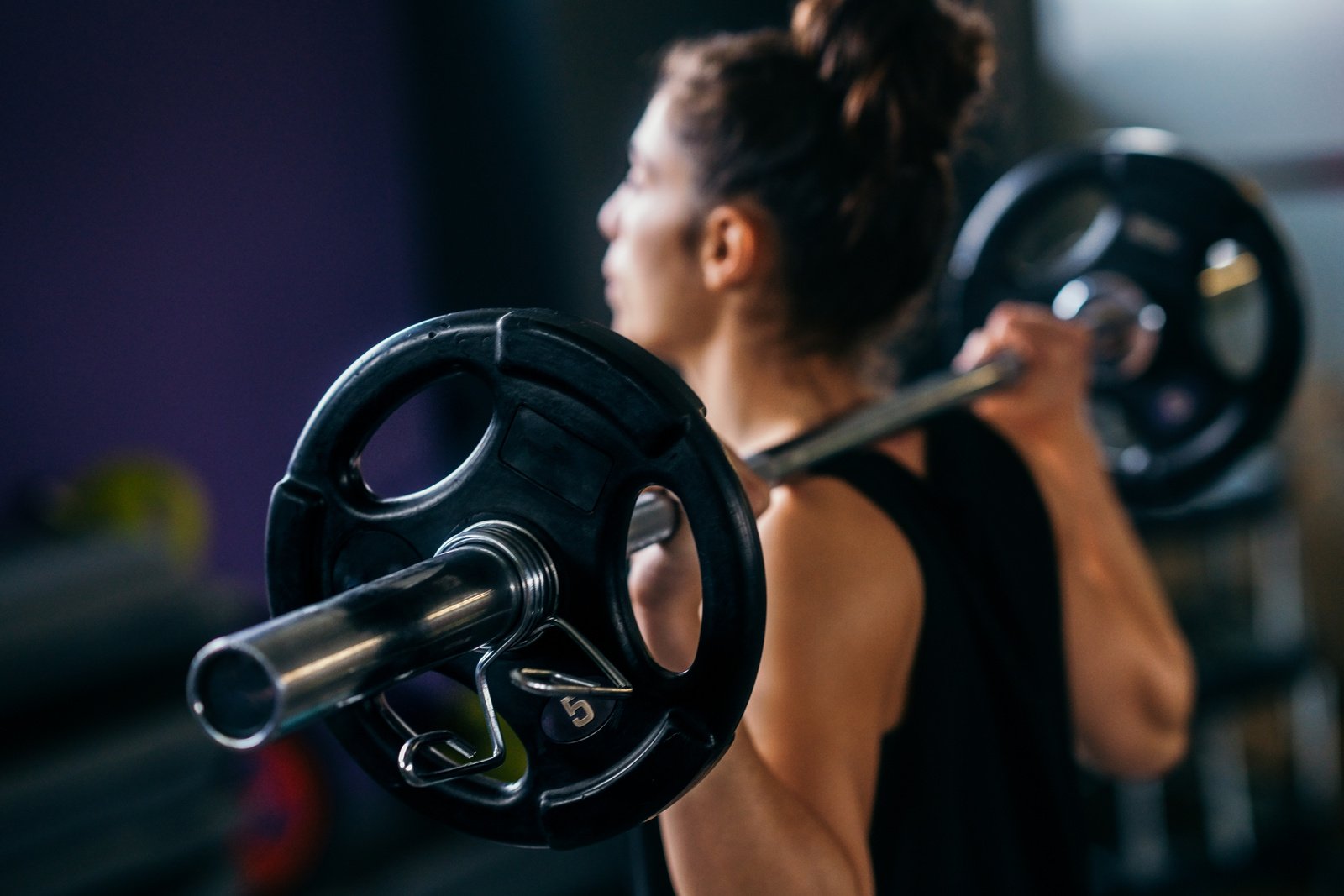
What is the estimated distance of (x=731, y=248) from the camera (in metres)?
0.95

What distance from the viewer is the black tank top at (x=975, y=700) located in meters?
0.87

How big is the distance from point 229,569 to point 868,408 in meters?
1.63

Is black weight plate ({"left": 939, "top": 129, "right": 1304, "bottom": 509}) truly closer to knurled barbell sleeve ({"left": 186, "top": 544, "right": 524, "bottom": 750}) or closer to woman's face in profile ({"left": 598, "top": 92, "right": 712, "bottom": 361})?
woman's face in profile ({"left": 598, "top": 92, "right": 712, "bottom": 361})

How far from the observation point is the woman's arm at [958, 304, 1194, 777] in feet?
3.70

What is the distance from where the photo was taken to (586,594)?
1.86 ft

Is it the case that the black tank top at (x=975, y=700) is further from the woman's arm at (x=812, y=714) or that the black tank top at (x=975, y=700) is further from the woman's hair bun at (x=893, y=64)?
the woman's hair bun at (x=893, y=64)

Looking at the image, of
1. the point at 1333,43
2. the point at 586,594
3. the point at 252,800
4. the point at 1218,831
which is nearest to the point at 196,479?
the point at 252,800

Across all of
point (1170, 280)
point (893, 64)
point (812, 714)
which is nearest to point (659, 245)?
point (893, 64)

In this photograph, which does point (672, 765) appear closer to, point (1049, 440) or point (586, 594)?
point (586, 594)

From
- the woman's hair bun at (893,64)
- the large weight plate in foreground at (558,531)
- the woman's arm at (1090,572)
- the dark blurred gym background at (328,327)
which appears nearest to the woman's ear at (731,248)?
the woman's hair bun at (893,64)

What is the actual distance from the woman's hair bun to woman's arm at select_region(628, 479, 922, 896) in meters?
0.29

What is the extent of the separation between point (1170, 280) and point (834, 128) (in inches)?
23.0

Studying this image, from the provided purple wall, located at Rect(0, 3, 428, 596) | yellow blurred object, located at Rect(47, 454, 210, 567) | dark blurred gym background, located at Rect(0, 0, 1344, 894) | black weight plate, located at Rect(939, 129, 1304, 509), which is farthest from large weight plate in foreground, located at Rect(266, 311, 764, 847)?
purple wall, located at Rect(0, 3, 428, 596)

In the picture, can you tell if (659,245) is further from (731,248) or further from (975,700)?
(975,700)
